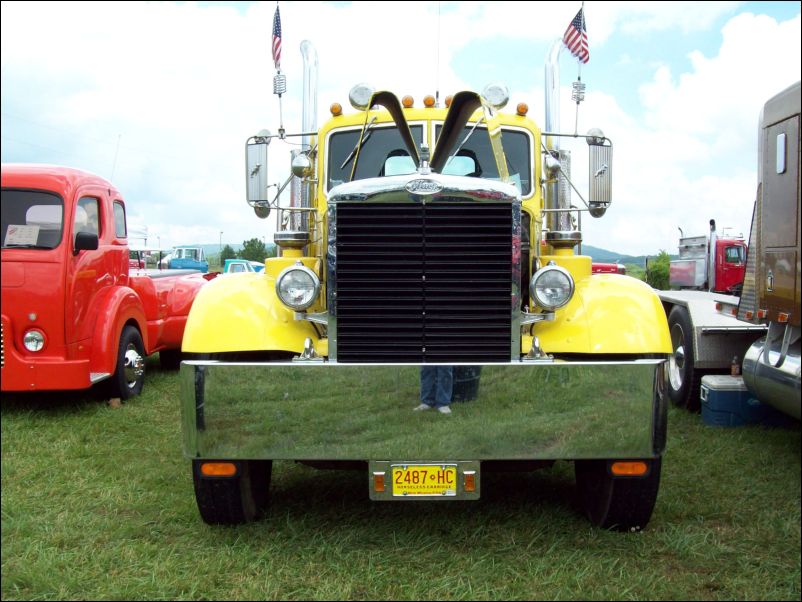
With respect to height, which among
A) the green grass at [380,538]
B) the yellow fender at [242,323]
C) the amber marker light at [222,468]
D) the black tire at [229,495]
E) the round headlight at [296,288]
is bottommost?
the green grass at [380,538]

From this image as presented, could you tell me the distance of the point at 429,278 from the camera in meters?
3.84

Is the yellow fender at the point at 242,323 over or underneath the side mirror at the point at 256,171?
underneath

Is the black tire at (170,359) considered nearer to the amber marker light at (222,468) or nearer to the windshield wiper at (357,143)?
the windshield wiper at (357,143)

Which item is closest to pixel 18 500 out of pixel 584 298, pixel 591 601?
pixel 591 601

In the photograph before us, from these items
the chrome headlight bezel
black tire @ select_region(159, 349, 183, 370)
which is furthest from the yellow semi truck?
black tire @ select_region(159, 349, 183, 370)

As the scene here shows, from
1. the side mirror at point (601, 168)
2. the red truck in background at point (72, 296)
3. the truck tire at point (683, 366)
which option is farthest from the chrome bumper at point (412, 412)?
the truck tire at point (683, 366)

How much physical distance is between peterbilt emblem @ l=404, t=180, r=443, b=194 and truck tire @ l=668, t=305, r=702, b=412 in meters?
4.24

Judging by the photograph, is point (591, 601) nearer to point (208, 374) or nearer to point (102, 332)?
point (208, 374)

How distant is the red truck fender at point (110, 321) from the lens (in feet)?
24.2

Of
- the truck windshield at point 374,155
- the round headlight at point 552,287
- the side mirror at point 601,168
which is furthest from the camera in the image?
the truck windshield at point 374,155

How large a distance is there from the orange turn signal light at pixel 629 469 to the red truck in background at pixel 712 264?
12.3m

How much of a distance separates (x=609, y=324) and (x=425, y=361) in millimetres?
937

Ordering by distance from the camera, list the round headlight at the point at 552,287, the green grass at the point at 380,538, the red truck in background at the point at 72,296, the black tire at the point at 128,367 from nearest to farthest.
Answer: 1. the green grass at the point at 380,538
2. the round headlight at the point at 552,287
3. the red truck in background at the point at 72,296
4. the black tire at the point at 128,367

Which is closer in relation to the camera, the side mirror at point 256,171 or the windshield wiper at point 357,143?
the side mirror at point 256,171
